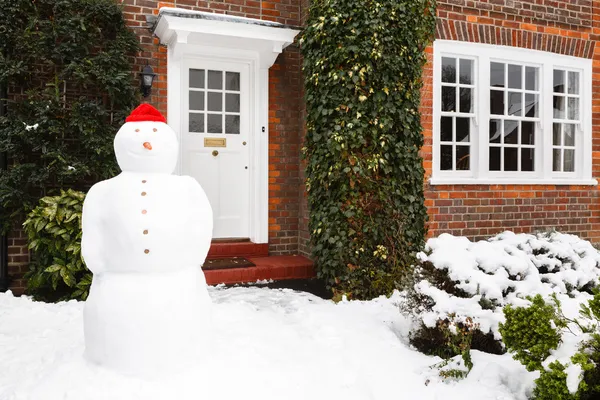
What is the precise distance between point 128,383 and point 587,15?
7.90 metres

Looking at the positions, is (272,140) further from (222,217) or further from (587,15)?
(587,15)

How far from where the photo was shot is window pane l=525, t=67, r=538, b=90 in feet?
22.7

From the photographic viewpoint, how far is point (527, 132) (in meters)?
6.98

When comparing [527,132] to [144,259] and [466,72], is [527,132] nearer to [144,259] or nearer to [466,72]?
[466,72]

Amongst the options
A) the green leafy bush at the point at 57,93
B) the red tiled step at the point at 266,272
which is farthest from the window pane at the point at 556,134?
the green leafy bush at the point at 57,93

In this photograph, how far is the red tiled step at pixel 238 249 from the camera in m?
5.98

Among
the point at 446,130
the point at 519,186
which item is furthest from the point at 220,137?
the point at 519,186

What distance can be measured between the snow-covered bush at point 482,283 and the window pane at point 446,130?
2.66 meters

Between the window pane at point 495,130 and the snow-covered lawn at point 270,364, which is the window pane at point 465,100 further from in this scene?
the snow-covered lawn at point 270,364

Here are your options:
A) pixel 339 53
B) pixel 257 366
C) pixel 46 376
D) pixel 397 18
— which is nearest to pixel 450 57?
pixel 397 18

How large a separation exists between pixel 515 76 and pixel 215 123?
4.29 meters

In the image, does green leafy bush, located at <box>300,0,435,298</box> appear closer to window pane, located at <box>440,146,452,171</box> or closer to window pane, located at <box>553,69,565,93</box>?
window pane, located at <box>440,146,452,171</box>

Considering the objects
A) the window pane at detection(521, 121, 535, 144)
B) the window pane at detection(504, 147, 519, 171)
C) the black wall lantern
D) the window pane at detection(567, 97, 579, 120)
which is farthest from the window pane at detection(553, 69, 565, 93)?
the black wall lantern

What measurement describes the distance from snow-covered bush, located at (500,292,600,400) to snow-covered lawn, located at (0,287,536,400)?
35 cm
